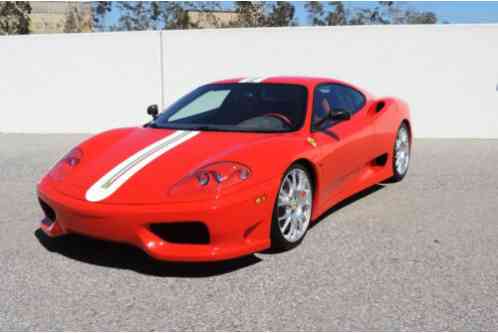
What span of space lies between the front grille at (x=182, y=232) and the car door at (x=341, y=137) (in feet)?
3.97

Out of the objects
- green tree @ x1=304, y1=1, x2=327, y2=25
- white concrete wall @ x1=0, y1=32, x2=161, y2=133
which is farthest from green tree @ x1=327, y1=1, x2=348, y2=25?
white concrete wall @ x1=0, y1=32, x2=161, y2=133

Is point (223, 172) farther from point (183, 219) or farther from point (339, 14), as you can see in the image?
point (339, 14)

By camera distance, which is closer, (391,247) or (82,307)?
(82,307)

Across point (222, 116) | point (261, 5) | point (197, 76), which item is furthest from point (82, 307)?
point (261, 5)

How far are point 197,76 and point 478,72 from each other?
4895 millimetres

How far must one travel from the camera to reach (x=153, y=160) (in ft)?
12.6

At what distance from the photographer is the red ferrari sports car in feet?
11.0

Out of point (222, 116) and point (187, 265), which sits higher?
point (222, 116)

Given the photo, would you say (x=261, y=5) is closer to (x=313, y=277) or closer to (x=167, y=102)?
(x=167, y=102)

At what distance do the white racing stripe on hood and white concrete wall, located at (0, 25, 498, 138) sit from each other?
6259mm

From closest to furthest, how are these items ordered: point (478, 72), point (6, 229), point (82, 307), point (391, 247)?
1. point (82, 307)
2. point (391, 247)
3. point (6, 229)
4. point (478, 72)

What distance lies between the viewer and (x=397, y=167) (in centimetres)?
601

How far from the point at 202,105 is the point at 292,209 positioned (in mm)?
1505

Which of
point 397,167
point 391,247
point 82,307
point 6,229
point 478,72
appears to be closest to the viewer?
point 82,307
